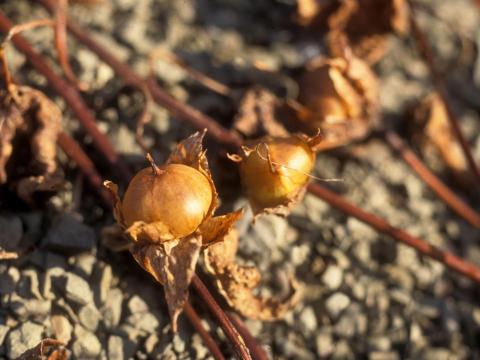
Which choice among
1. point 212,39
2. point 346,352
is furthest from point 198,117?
point 346,352

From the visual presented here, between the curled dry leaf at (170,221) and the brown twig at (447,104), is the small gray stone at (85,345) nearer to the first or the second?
the curled dry leaf at (170,221)

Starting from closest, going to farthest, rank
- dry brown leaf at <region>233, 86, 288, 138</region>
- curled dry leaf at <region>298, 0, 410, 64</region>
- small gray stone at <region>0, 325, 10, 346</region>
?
small gray stone at <region>0, 325, 10, 346</region>
dry brown leaf at <region>233, 86, 288, 138</region>
curled dry leaf at <region>298, 0, 410, 64</region>

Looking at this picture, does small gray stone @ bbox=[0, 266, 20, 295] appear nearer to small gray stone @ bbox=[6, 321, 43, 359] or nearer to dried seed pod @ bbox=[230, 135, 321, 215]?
small gray stone @ bbox=[6, 321, 43, 359]

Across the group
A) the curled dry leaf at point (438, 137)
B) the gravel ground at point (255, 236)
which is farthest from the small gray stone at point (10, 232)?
the curled dry leaf at point (438, 137)

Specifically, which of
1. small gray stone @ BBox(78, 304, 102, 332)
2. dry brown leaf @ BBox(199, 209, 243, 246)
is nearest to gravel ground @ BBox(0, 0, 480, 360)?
small gray stone @ BBox(78, 304, 102, 332)

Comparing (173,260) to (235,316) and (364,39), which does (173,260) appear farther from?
(364,39)

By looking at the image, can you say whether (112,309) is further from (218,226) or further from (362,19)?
(362,19)
